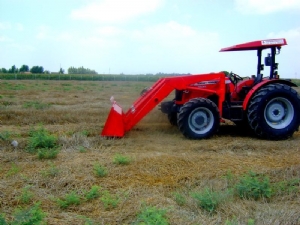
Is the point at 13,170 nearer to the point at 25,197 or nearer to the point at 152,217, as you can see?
the point at 25,197

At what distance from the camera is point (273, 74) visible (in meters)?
8.31

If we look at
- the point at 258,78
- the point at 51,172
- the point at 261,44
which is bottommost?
the point at 51,172

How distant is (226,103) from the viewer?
8.26m

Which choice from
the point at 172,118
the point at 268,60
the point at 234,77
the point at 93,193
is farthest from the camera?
Result: the point at 172,118

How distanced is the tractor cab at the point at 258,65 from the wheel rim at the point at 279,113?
63cm

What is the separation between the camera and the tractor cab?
7.96m

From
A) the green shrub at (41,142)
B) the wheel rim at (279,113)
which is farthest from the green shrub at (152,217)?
the wheel rim at (279,113)

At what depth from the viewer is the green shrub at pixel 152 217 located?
3.54 m

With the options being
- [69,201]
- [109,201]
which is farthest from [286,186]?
[69,201]

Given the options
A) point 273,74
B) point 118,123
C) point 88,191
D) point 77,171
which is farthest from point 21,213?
point 273,74

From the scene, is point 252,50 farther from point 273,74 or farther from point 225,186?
point 225,186

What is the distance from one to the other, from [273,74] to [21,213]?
254 inches

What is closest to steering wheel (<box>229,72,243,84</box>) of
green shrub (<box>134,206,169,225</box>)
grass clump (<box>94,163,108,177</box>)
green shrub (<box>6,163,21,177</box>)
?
grass clump (<box>94,163,108,177</box>)

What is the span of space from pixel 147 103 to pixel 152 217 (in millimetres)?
→ 4298
